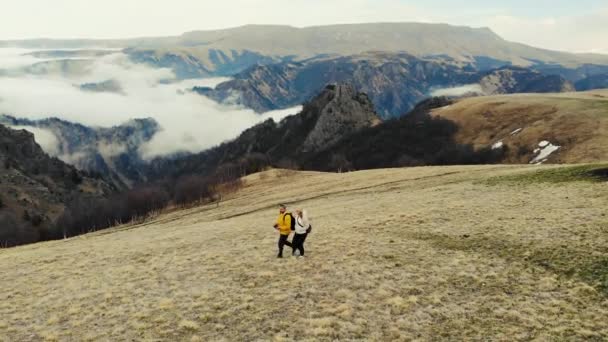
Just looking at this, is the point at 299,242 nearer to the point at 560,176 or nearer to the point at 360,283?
the point at 360,283

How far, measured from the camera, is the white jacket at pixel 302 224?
3016 centimetres

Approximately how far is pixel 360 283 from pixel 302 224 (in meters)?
6.00

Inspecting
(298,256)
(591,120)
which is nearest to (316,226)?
(298,256)

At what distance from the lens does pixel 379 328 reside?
2078 centimetres

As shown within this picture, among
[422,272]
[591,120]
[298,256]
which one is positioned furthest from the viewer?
[591,120]

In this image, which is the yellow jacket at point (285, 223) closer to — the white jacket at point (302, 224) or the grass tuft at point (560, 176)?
the white jacket at point (302, 224)

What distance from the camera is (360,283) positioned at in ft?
85.7

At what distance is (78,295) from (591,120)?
183m

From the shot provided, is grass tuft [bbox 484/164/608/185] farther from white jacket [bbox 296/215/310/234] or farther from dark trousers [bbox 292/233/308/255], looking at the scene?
white jacket [bbox 296/215/310/234]

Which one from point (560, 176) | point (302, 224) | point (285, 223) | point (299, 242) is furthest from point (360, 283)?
point (560, 176)

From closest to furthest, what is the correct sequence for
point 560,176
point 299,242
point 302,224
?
point 302,224 < point 299,242 < point 560,176

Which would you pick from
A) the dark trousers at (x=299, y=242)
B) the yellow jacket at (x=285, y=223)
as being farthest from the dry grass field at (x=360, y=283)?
the yellow jacket at (x=285, y=223)

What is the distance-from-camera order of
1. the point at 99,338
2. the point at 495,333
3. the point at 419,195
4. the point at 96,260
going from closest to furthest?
the point at 495,333 → the point at 99,338 → the point at 96,260 → the point at 419,195

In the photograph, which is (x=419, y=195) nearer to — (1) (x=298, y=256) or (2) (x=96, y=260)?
(1) (x=298, y=256)
